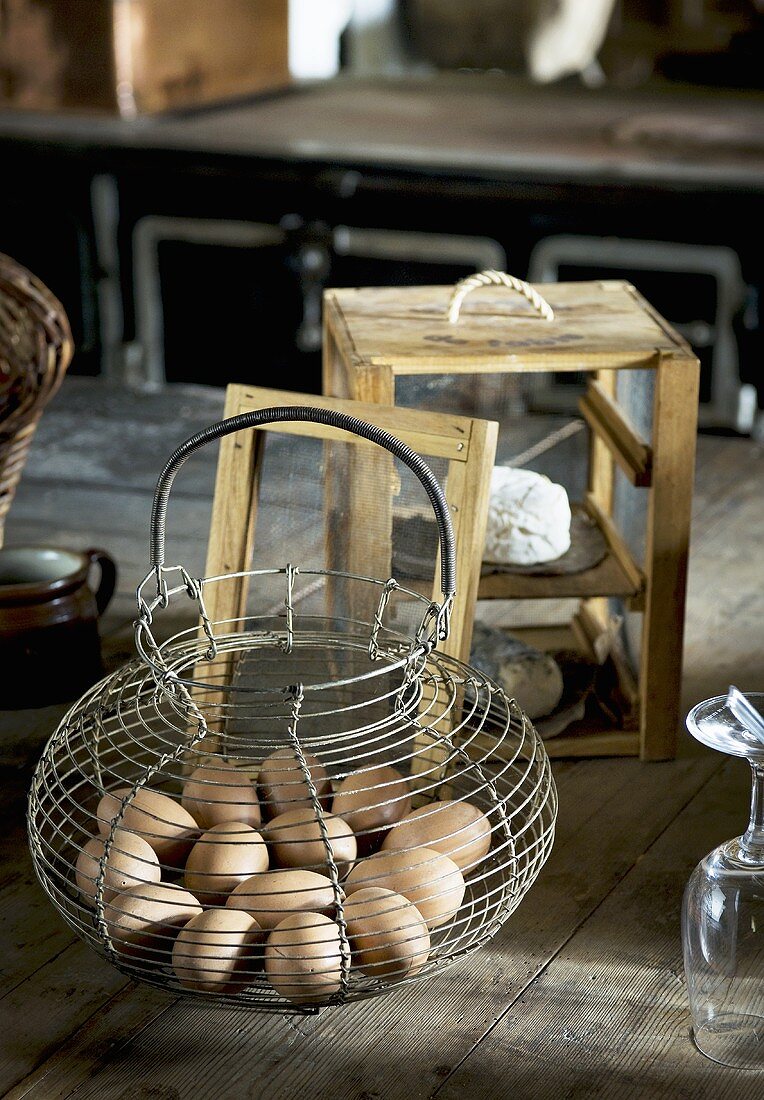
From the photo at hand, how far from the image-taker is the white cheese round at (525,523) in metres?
1.25

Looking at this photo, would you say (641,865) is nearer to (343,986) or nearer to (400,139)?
(343,986)

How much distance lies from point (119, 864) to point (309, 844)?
127 mm

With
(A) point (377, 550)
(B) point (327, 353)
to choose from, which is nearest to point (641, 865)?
(A) point (377, 550)

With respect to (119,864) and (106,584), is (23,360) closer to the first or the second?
(106,584)

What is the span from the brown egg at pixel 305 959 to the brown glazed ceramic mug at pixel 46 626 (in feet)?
1.73

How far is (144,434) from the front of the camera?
2047mm

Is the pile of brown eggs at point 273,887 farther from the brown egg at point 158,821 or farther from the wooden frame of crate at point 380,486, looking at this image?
the wooden frame of crate at point 380,486

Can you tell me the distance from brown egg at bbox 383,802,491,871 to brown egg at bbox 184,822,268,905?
3.6 inches

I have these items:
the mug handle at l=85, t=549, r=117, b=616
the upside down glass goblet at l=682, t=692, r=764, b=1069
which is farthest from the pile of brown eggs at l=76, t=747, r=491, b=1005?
the mug handle at l=85, t=549, r=117, b=616

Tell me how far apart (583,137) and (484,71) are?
0.73 meters

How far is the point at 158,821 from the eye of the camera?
0.90 m

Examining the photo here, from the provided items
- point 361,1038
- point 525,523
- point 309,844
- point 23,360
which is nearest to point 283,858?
point 309,844

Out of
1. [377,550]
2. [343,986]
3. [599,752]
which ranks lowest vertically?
[599,752]

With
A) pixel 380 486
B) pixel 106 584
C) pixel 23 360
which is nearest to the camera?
pixel 380 486
